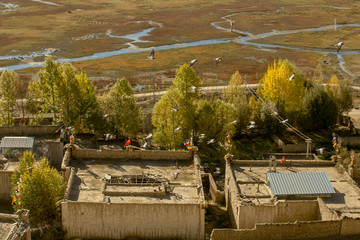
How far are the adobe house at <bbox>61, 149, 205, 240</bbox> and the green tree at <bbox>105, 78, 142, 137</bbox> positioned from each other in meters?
18.7

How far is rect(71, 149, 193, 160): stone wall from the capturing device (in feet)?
151

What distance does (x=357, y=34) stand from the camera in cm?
15762

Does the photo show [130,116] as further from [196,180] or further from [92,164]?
[196,180]

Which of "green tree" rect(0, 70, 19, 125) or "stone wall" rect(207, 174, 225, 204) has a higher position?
"green tree" rect(0, 70, 19, 125)

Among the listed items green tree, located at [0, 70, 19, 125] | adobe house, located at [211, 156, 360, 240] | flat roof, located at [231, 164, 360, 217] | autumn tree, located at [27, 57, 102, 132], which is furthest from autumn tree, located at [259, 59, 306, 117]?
green tree, located at [0, 70, 19, 125]

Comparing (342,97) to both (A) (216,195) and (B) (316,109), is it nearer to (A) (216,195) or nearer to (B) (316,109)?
(B) (316,109)

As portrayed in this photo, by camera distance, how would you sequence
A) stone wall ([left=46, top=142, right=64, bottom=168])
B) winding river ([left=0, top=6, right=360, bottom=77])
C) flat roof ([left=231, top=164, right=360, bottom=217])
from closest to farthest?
1. flat roof ([left=231, top=164, right=360, bottom=217])
2. stone wall ([left=46, top=142, right=64, bottom=168])
3. winding river ([left=0, top=6, right=360, bottom=77])

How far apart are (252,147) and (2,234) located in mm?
43176

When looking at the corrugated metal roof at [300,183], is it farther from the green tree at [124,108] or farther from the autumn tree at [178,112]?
the green tree at [124,108]

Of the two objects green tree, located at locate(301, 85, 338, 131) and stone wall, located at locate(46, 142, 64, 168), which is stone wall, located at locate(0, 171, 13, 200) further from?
green tree, located at locate(301, 85, 338, 131)

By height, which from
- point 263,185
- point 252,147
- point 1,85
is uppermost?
point 1,85

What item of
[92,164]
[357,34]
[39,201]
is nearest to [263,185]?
[92,164]

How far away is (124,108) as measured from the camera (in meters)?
62.8

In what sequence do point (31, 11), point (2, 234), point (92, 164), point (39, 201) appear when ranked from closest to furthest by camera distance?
point (2, 234), point (39, 201), point (92, 164), point (31, 11)
